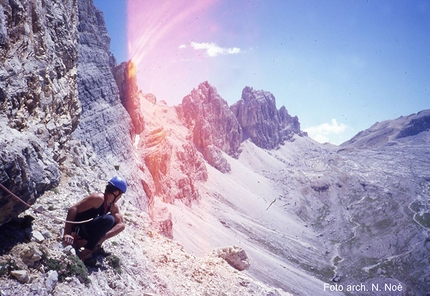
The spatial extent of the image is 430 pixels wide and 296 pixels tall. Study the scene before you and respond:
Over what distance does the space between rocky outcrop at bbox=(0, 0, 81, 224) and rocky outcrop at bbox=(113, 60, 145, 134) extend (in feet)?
158

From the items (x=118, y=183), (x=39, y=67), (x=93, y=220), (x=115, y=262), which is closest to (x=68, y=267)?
(x=93, y=220)

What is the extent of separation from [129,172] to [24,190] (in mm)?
37252

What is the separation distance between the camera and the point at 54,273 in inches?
262

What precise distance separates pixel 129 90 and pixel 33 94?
190ft

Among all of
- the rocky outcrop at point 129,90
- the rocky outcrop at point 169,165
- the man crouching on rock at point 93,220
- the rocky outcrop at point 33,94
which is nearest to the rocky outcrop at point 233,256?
the rocky outcrop at point 33,94

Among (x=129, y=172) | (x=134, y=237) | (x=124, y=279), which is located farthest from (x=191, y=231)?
(x=124, y=279)

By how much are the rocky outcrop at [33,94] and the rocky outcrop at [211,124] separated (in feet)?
373

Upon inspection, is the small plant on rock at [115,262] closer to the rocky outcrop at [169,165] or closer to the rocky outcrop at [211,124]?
the rocky outcrop at [169,165]

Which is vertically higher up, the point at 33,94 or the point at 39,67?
the point at 39,67

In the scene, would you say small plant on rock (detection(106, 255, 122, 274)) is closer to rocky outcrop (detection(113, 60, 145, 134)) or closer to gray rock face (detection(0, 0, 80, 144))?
gray rock face (detection(0, 0, 80, 144))

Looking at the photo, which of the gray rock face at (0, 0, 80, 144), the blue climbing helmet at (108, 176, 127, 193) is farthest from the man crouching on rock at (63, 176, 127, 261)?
the gray rock face at (0, 0, 80, 144)

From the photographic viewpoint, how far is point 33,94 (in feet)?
34.7

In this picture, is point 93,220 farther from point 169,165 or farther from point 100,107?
point 169,165

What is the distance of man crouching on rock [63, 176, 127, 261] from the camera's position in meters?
7.93
